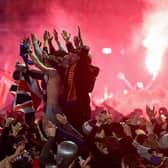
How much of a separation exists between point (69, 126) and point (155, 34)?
983 cm

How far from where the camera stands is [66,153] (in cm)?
684

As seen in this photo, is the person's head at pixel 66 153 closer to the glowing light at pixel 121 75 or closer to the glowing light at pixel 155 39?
the glowing light at pixel 155 39

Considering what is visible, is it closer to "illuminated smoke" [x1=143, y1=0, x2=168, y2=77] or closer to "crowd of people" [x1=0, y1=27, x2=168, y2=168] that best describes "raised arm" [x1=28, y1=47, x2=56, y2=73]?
"crowd of people" [x1=0, y1=27, x2=168, y2=168]

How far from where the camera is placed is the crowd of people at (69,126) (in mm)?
6449

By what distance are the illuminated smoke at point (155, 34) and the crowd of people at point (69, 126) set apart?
899 cm

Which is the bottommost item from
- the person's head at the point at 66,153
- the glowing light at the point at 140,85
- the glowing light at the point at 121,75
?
the person's head at the point at 66,153

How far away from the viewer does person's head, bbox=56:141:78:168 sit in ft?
22.3

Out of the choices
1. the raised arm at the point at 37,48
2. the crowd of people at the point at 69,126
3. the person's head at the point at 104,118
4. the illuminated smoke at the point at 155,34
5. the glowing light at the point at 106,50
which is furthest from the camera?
the glowing light at the point at 106,50

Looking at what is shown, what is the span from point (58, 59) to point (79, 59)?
1.29 feet

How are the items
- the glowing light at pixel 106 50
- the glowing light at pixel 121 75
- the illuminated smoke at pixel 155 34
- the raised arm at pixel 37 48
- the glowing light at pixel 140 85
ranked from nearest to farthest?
the raised arm at pixel 37 48 < the illuminated smoke at pixel 155 34 < the glowing light at pixel 140 85 < the glowing light at pixel 106 50 < the glowing light at pixel 121 75

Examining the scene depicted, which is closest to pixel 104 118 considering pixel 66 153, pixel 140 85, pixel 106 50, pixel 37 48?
pixel 66 153

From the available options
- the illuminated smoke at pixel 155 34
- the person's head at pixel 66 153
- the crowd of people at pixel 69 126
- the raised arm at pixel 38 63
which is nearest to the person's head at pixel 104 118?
the crowd of people at pixel 69 126

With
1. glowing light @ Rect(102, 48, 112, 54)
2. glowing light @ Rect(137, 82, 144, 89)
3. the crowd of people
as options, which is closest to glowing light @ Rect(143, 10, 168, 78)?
glowing light @ Rect(137, 82, 144, 89)

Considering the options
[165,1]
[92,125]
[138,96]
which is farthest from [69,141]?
[165,1]
